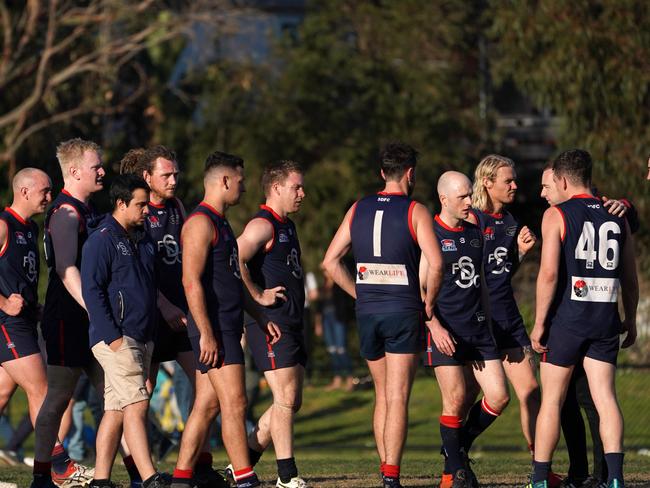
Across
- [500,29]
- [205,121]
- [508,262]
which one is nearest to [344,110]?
[205,121]

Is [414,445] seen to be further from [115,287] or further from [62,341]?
[115,287]

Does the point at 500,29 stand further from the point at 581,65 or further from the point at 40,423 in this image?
the point at 40,423

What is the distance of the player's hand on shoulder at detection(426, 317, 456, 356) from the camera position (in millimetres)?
9320

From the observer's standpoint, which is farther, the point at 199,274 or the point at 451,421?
the point at 451,421

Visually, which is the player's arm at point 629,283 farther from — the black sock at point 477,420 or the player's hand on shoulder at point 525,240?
the black sock at point 477,420

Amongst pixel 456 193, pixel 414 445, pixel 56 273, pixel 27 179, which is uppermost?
pixel 27 179

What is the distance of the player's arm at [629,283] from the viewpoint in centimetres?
927

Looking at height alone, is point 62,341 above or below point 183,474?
above

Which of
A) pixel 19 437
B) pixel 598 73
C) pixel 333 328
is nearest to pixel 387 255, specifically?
pixel 19 437

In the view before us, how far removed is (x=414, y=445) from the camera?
18.2 metres

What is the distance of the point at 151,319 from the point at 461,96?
1954 cm

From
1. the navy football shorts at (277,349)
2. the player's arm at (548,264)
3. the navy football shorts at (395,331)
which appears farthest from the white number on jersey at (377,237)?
the player's arm at (548,264)

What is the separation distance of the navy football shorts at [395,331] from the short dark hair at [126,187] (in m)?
1.79

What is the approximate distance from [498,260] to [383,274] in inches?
50.9
